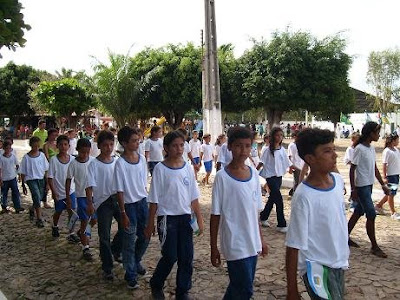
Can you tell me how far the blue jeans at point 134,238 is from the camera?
426 centimetres

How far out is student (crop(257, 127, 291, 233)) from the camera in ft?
21.7

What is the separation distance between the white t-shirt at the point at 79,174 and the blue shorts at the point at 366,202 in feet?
11.0

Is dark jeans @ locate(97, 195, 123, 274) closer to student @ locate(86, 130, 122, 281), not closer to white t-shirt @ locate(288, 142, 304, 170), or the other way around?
student @ locate(86, 130, 122, 281)

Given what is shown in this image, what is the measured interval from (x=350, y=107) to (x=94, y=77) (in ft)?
48.7

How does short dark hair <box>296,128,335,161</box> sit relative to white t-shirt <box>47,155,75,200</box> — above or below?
above

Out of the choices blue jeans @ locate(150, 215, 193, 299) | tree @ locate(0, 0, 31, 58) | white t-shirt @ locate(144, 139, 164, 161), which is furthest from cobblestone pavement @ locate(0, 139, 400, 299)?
white t-shirt @ locate(144, 139, 164, 161)

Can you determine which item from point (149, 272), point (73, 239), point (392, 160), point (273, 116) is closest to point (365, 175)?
point (392, 160)

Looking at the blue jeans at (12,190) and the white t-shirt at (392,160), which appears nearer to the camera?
the white t-shirt at (392,160)

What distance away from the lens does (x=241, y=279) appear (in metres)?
3.05

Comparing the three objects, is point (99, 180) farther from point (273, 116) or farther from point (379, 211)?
point (273, 116)

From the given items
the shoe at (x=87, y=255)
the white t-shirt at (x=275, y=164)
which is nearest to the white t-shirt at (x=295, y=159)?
the white t-shirt at (x=275, y=164)

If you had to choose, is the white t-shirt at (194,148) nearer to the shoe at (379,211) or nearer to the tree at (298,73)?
the shoe at (379,211)

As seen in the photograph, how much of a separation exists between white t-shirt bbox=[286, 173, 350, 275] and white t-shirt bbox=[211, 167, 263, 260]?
670mm

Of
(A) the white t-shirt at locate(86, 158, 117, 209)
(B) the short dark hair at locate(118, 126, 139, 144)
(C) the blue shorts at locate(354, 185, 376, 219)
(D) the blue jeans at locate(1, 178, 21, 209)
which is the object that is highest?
(B) the short dark hair at locate(118, 126, 139, 144)
